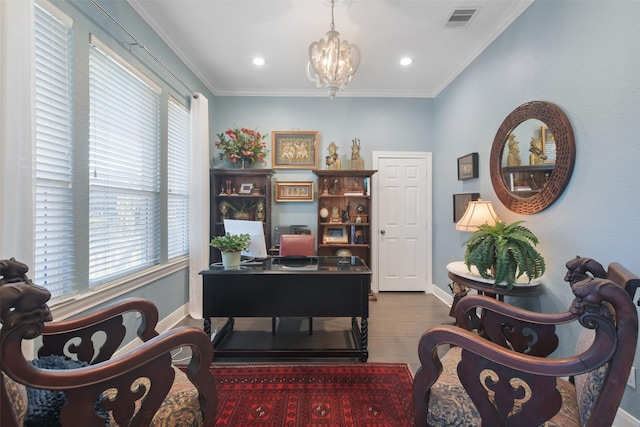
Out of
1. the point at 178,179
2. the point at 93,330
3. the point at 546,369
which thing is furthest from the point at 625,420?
the point at 178,179

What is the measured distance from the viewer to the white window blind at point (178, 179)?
287 centimetres

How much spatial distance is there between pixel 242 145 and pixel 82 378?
331cm

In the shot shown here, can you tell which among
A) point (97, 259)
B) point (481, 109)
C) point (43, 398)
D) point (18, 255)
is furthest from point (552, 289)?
point (97, 259)

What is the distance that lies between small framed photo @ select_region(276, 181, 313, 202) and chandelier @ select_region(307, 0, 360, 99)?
1892 mm

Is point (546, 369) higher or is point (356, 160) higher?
point (356, 160)

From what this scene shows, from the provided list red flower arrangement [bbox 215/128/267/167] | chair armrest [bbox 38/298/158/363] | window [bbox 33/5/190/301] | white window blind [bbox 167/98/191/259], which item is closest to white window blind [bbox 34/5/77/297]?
window [bbox 33/5/190/301]

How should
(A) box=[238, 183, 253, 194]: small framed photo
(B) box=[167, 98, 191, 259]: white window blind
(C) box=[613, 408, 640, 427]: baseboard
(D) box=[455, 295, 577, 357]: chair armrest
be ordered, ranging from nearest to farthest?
1. (D) box=[455, 295, 577, 357]: chair armrest
2. (C) box=[613, 408, 640, 427]: baseboard
3. (B) box=[167, 98, 191, 259]: white window blind
4. (A) box=[238, 183, 253, 194]: small framed photo

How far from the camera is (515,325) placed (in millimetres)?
1330

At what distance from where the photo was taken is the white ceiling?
7.52 feet

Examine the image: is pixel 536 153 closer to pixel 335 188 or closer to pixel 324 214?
pixel 335 188

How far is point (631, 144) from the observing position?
147 centimetres

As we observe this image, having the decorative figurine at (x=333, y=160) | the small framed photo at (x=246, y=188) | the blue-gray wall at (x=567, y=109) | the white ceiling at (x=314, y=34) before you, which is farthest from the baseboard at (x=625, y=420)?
the small framed photo at (x=246, y=188)

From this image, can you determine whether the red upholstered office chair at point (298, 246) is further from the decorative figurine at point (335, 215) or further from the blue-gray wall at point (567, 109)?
the blue-gray wall at point (567, 109)

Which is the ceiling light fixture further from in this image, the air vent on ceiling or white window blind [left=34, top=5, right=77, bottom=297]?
white window blind [left=34, top=5, right=77, bottom=297]
